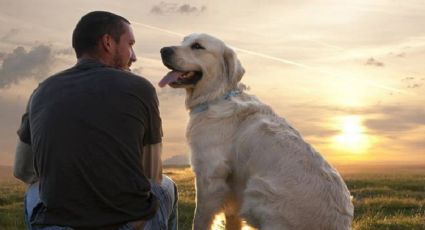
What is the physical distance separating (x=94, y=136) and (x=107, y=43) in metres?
0.78

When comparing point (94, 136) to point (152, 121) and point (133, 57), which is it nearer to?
point (152, 121)

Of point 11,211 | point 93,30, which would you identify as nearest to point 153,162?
point 93,30

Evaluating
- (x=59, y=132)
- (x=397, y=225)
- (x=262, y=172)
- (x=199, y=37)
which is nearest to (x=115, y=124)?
(x=59, y=132)

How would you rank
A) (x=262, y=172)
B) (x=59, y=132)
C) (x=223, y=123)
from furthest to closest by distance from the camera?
(x=223, y=123)
(x=262, y=172)
(x=59, y=132)

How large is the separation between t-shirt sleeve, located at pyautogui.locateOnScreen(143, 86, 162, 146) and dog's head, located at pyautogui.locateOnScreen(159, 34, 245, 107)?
1.90 m

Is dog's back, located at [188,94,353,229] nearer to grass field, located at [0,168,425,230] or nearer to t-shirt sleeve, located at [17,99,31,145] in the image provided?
grass field, located at [0,168,425,230]

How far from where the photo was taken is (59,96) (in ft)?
13.6

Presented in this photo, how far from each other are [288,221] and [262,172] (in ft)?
1.83

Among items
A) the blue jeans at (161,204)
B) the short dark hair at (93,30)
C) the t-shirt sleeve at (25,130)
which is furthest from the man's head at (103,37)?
the blue jeans at (161,204)

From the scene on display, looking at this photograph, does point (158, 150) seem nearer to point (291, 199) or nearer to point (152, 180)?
point (152, 180)

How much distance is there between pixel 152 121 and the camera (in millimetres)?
4344

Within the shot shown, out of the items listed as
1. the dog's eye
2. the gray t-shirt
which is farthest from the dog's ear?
the gray t-shirt

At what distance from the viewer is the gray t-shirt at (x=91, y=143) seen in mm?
4066

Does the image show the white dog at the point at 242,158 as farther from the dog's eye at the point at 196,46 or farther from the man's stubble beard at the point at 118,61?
the man's stubble beard at the point at 118,61
